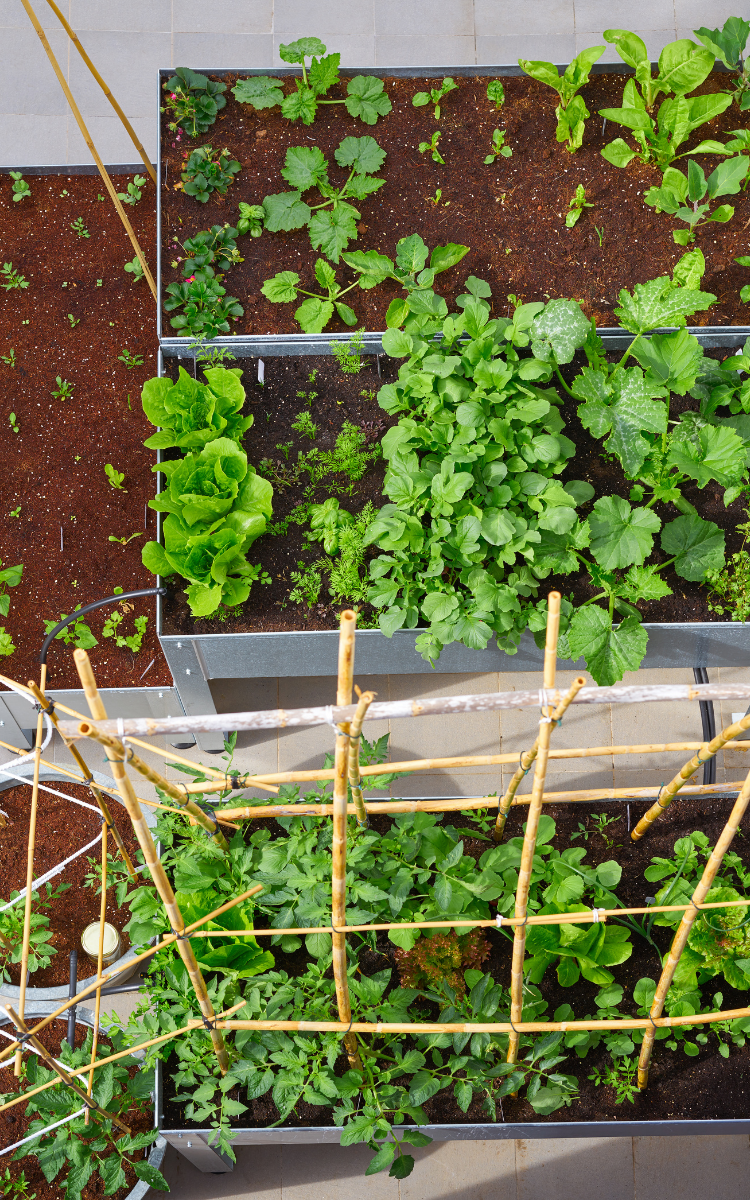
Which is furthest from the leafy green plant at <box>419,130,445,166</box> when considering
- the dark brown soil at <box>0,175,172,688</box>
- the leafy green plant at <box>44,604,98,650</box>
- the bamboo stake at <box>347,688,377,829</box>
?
the bamboo stake at <box>347,688,377,829</box>

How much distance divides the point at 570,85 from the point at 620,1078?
2.63 meters

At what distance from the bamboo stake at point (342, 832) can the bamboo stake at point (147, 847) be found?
245mm

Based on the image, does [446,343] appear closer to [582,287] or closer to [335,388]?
[335,388]

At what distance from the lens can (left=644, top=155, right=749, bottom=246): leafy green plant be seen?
8.86 feet

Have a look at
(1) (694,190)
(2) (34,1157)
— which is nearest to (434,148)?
(1) (694,190)

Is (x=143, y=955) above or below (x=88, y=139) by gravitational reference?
below

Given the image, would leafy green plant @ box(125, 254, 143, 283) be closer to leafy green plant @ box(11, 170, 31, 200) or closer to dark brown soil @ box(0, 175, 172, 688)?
dark brown soil @ box(0, 175, 172, 688)

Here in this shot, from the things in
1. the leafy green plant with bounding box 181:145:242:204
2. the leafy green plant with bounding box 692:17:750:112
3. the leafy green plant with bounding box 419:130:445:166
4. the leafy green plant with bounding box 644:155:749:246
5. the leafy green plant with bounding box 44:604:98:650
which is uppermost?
the leafy green plant with bounding box 692:17:750:112

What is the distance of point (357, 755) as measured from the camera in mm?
1915

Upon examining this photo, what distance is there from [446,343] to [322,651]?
85 cm

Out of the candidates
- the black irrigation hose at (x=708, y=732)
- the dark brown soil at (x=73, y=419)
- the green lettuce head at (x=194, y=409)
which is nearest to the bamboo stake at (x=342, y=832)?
the black irrigation hose at (x=708, y=732)

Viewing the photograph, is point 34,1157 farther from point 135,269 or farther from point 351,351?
point 135,269

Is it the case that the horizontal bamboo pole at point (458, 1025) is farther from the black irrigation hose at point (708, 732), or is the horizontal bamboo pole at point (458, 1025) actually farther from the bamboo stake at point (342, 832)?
the black irrigation hose at point (708, 732)

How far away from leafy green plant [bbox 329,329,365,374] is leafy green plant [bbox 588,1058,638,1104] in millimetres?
1838
